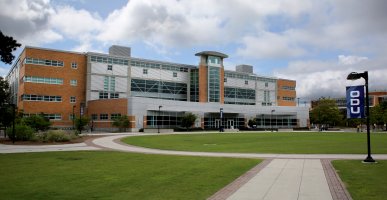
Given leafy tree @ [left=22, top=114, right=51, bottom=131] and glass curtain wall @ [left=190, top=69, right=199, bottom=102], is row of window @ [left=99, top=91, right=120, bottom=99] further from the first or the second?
leafy tree @ [left=22, top=114, right=51, bottom=131]

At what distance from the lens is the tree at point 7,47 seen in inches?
744

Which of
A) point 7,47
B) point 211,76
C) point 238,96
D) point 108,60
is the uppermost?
point 108,60

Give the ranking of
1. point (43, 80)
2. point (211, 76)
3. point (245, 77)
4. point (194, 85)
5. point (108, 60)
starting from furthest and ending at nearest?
1. point (245, 77)
2. point (211, 76)
3. point (194, 85)
4. point (108, 60)
5. point (43, 80)

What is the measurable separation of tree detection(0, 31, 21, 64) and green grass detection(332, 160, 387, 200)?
55.1 feet

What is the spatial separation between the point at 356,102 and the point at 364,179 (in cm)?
736

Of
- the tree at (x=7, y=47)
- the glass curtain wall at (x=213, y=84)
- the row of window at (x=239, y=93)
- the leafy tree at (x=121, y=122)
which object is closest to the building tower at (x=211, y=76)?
the glass curtain wall at (x=213, y=84)

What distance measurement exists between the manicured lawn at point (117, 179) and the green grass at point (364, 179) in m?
3.81

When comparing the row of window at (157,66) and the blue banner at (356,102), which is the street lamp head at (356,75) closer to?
the blue banner at (356,102)

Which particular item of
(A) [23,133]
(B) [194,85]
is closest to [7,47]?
(A) [23,133]

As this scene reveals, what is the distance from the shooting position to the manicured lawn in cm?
1025

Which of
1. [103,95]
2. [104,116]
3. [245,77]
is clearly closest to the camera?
[104,116]

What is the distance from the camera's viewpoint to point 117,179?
42.2 ft

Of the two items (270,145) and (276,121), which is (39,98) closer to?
(270,145)

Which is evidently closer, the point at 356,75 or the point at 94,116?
the point at 356,75
